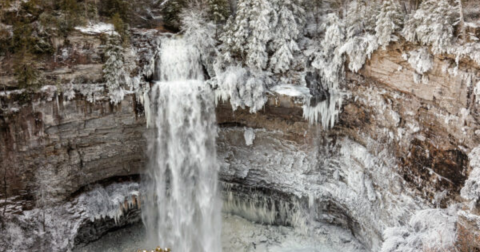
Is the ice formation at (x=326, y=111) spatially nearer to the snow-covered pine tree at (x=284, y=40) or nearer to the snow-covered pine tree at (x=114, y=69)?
the snow-covered pine tree at (x=284, y=40)

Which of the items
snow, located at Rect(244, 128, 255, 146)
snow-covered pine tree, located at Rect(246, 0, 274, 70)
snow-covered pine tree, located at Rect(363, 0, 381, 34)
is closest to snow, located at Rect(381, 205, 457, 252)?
snow-covered pine tree, located at Rect(363, 0, 381, 34)

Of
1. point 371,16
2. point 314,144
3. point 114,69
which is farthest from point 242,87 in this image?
point 371,16

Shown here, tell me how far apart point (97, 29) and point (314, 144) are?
12.4m

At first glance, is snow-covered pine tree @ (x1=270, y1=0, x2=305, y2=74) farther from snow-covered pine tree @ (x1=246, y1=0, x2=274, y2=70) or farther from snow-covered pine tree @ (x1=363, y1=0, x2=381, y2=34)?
snow-covered pine tree @ (x1=363, y1=0, x2=381, y2=34)

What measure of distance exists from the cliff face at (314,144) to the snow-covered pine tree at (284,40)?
157 centimetres

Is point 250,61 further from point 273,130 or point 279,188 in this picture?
point 279,188

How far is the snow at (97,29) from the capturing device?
18469mm

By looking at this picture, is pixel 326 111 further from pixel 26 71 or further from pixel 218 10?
pixel 26 71

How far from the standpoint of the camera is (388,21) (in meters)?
15.2

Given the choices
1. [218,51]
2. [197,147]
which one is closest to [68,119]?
[197,147]

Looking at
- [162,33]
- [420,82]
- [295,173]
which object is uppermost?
[162,33]

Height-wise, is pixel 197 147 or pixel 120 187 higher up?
pixel 197 147

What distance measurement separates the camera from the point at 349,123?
18.8 m

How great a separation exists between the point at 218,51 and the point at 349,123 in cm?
761
